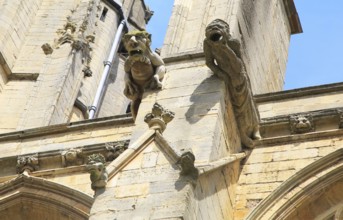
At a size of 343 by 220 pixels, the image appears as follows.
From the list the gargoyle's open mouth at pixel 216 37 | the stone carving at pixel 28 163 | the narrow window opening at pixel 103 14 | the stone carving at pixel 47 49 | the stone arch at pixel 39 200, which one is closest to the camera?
the gargoyle's open mouth at pixel 216 37

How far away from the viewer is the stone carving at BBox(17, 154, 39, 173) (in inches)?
375

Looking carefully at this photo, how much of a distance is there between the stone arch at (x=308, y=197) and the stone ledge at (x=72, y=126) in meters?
2.24

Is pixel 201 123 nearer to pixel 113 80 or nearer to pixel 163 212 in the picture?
pixel 163 212

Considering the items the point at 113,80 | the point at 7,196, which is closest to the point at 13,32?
the point at 113,80

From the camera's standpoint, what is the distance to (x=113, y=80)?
18906 millimetres

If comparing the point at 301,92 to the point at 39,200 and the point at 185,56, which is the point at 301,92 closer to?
the point at 185,56

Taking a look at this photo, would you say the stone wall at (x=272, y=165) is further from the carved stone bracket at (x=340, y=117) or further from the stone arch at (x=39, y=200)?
the stone arch at (x=39, y=200)

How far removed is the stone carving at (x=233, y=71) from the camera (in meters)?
8.33

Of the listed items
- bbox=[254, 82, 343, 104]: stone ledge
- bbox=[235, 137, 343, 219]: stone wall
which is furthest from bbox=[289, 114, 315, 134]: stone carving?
bbox=[254, 82, 343, 104]: stone ledge

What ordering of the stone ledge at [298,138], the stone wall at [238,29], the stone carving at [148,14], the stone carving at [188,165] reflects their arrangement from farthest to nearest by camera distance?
the stone carving at [148,14], the stone wall at [238,29], the stone ledge at [298,138], the stone carving at [188,165]

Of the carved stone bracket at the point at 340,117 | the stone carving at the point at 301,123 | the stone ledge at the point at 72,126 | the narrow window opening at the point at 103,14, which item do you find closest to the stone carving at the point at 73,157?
the stone ledge at the point at 72,126

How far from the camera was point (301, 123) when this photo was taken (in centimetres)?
860

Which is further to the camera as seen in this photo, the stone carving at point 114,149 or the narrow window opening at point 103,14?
the narrow window opening at point 103,14

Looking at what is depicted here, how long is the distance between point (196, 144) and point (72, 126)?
259 centimetres
